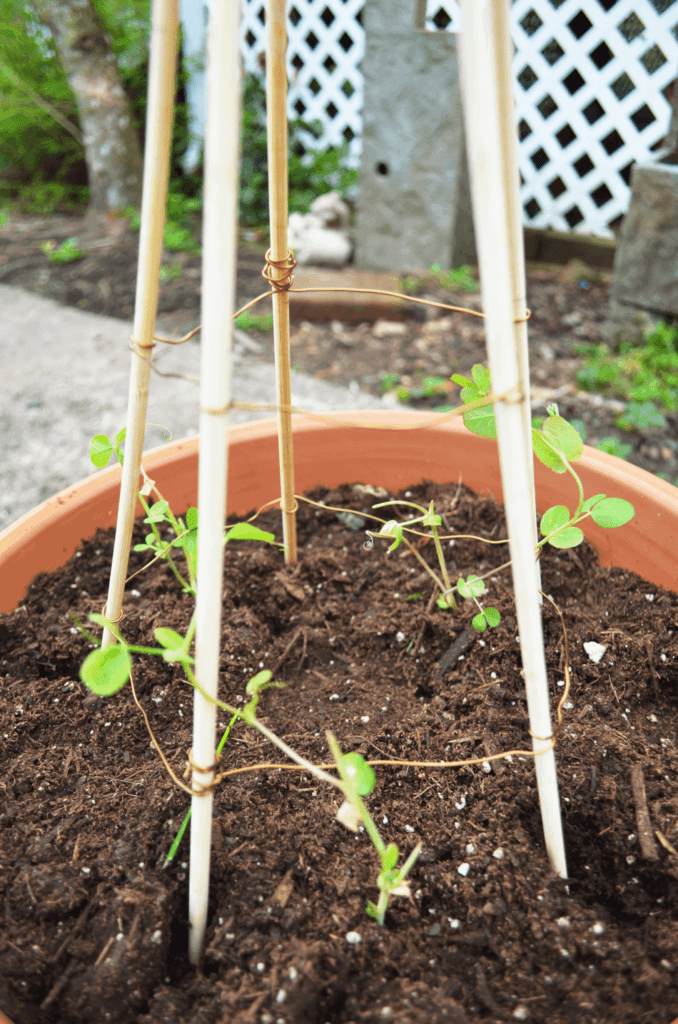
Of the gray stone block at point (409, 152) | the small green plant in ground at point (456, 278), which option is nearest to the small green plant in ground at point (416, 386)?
the small green plant in ground at point (456, 278)

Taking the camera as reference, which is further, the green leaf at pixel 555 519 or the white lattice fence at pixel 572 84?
the white lattice fence at pixel 572 84

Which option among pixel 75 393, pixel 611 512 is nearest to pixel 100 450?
pixel 611 512

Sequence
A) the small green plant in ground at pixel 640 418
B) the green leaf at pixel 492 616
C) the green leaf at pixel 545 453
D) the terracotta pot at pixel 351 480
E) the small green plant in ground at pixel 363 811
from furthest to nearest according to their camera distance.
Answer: the small green plant in ground at pixel 640 418
the terracotta pot at pixel 351 480
the green leaf at pixel 492 616
the green leaf at pixel 545 453
the small green plant in ground at pixel 363 811

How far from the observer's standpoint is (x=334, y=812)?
865mm

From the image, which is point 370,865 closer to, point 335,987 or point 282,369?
point 335,987

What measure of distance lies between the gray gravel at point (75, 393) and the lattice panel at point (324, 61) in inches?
76.2

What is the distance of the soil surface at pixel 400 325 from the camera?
2.50m

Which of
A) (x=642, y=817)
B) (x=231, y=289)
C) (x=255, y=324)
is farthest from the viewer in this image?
(x=255, y=324)

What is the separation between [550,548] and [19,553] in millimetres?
935

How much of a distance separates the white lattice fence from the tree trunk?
0.82m

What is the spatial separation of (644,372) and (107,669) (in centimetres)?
248

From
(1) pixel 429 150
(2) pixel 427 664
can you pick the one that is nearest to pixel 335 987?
(2) pixel 427 664

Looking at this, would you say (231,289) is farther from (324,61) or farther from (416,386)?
(324,61)

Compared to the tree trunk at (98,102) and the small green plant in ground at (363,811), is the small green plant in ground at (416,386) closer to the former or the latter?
the small green plant in ground at (363,811)
